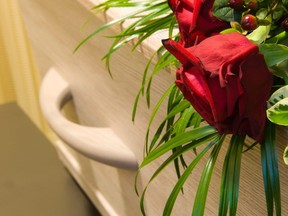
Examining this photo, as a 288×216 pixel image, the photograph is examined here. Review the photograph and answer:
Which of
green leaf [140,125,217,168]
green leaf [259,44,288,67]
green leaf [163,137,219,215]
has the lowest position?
green leaf [163,137,219,215]

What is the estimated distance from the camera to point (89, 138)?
642 mm

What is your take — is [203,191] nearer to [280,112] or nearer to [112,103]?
[280,112]

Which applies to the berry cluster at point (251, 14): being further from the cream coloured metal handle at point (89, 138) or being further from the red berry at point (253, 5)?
the cream coloured metal handle at point (89, 138)

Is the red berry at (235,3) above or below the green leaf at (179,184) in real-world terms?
above

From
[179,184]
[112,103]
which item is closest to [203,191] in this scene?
[179,184]

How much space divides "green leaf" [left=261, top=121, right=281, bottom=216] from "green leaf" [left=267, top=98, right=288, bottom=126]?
1.2 inches

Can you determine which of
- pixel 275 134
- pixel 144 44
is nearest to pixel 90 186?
pixel 144 44

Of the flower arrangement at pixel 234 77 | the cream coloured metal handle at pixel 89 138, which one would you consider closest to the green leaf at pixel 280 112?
the flower arrangement at pixel 234 77

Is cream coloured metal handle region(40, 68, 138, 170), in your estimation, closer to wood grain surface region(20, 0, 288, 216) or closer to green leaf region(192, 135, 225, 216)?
wood grain surface region(20, 0, 288, 216)

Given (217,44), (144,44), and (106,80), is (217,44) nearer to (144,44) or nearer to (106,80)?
(144,44)

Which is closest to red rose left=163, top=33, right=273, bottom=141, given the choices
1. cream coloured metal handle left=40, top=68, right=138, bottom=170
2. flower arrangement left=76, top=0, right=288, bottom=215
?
flower arrangement left=76, top=0, right=288, bottom=215

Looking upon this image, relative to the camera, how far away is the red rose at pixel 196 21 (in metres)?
0.32

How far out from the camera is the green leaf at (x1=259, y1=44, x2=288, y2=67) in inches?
11.2

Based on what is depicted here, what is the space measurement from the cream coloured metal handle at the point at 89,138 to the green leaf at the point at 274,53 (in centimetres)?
33
